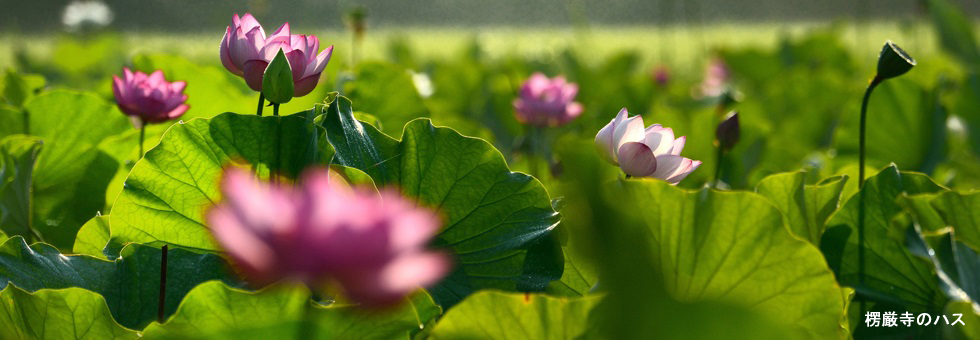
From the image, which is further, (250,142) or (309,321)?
(250,142)

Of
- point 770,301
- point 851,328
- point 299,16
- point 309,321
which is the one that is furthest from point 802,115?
point 299,16

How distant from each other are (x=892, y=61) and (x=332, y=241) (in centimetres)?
41

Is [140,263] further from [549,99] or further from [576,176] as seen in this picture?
[549,99]

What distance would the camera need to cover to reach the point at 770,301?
0.39 meters

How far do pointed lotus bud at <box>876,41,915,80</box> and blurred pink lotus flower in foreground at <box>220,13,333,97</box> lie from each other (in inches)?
12.1

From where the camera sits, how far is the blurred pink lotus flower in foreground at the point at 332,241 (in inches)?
8.6

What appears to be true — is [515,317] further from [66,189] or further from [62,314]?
[66,189]

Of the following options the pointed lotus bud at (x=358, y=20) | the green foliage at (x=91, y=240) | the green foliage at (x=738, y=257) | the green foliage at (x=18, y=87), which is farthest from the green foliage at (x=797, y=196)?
the pointed lotus bud at (x=358, y=20)

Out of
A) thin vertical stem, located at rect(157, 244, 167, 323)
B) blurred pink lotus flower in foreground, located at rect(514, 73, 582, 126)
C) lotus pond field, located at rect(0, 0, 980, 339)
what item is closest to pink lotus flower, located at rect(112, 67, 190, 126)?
lotus pond field, located at rect(0, 0, 980, 339)

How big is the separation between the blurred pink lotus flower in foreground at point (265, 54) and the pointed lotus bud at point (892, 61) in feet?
1.01

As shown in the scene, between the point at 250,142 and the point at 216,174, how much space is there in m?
0.02

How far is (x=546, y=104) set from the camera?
101cm

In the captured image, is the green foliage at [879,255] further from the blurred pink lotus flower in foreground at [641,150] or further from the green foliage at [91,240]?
the green foliage at [91,240]

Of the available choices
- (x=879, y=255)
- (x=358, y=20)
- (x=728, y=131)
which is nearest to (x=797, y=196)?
(x=879, y=255)
